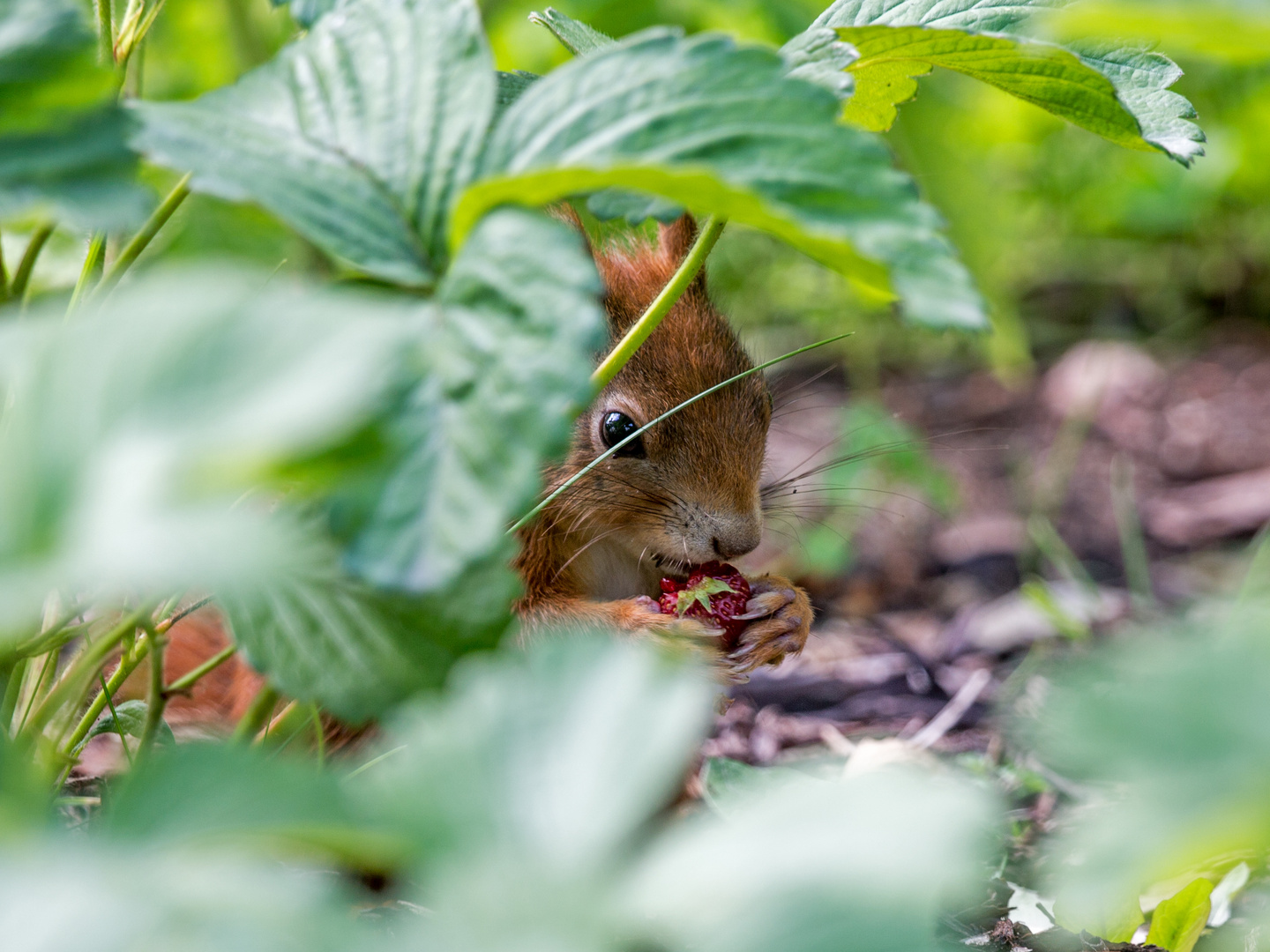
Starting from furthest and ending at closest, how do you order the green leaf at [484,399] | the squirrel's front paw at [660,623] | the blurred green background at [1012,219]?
the blurred green background at [1012,219]
the squirrel's front paw at [660,623]
the green leaf at [484,399]

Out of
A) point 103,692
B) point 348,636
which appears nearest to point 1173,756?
point 348,636

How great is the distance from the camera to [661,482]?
1452 mm

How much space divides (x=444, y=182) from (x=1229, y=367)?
3397 mm

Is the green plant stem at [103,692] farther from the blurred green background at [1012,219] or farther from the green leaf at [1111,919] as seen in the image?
the blurred green background at [1012,219]

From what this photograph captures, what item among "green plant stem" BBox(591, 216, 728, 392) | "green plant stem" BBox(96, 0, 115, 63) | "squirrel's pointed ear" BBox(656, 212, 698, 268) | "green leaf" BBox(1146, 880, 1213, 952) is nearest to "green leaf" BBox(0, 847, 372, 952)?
"green plant stem" BBox(591, 216, 728, 392)

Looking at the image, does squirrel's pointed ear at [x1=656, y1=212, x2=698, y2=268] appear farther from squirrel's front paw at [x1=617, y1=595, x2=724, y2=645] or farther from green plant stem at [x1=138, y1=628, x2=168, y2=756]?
green plant stem at [x1=138, y1=628, x2=168, y2=756]

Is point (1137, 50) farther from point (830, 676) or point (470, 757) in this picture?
point (830, 676)

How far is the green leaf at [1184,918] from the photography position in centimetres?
98

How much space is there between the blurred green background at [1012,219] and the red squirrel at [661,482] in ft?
3.71

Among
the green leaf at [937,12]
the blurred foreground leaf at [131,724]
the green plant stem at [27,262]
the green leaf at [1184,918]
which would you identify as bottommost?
the green leaf at [1184,918]

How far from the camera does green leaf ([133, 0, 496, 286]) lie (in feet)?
1.83

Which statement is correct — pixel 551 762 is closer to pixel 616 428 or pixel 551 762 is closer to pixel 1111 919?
pixel 1111 919

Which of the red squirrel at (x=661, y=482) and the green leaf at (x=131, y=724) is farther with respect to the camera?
the red squirrel at (x=661, y=482)

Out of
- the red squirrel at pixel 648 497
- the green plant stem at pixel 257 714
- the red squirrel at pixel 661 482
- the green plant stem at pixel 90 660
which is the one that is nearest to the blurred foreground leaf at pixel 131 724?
the green plant stem at pixel 90 660
